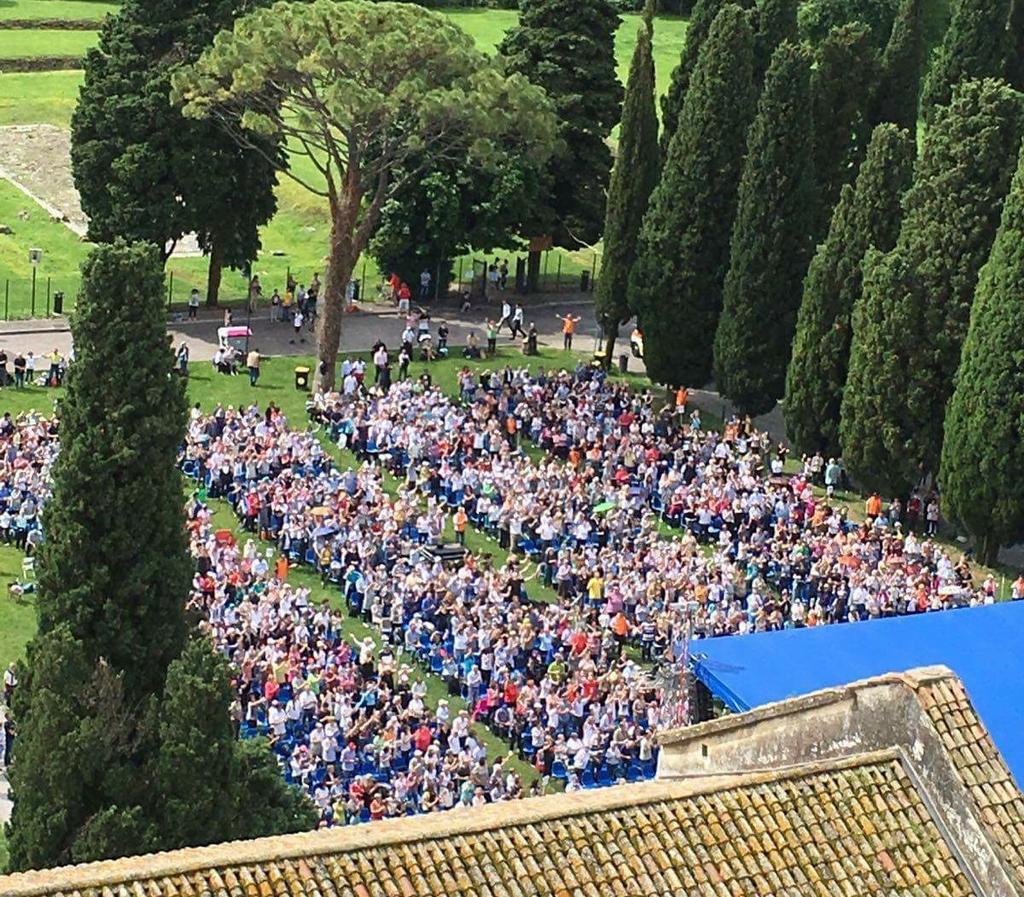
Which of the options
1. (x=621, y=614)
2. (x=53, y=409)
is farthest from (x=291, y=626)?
(x=53, y=409)

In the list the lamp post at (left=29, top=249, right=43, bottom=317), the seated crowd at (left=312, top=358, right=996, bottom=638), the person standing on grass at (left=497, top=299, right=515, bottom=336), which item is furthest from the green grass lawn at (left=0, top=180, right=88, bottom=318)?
the seated crowd at (left=312, top=358, right=996, bottom=638)

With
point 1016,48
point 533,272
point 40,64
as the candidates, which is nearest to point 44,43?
point 40,64

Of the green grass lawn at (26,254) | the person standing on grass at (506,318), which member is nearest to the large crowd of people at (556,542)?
the person standing on grass at (506,318)

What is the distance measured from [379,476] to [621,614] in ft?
32.4

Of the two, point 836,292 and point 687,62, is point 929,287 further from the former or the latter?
point 687,62

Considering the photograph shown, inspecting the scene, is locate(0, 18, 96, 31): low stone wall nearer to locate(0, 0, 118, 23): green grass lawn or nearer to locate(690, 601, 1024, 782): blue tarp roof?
locate(0, 0, 118, 23): green grass lawn

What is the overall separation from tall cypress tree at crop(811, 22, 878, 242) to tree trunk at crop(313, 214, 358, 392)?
12.5 metres

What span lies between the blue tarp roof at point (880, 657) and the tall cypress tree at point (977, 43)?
110ft

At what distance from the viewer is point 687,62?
210 feet

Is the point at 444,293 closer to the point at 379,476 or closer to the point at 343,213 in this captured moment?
the point at 343,213

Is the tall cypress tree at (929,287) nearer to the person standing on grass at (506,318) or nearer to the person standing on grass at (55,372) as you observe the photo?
the person standing on grass at (506,318)

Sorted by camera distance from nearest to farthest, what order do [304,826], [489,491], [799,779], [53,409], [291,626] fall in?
[799,779] < [304,826] < [291,626] < [489,491] < [53,409]

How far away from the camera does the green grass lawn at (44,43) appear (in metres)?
97.6

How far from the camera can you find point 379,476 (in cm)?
5031
